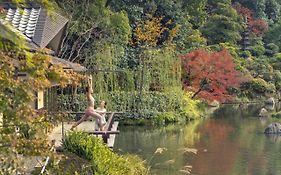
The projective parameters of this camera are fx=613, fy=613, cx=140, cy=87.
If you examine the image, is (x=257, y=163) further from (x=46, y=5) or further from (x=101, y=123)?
(x=46, y=5)

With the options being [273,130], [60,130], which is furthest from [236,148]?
[60,130]

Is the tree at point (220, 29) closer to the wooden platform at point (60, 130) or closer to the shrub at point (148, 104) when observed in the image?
the shrub at point (148, 104)

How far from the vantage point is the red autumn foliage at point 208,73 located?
26562 mm

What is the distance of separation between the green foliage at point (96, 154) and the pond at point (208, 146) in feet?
4.94

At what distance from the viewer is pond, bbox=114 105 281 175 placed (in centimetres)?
1466

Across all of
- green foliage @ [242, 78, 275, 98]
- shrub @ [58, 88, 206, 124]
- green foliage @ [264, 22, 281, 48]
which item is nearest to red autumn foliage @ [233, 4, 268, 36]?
green foliage @ [264, 22, 281, 48]

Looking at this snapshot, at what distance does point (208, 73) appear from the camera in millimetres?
26594

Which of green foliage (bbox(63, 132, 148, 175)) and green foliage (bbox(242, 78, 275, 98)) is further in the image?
green foliage (bbox(242, 78, 275, 98))

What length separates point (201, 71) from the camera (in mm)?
26531

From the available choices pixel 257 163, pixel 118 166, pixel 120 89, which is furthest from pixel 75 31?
pixel 118 166

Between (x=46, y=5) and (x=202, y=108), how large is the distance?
22.4 metres

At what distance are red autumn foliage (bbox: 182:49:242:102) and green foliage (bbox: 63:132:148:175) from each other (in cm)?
1561

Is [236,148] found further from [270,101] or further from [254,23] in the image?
[254,23]

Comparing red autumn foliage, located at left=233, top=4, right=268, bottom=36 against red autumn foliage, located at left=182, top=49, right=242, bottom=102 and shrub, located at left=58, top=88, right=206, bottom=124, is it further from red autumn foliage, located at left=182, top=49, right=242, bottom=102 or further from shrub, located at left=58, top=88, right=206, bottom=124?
shrub, located at left=58, top=88, right=206, bottom=124
